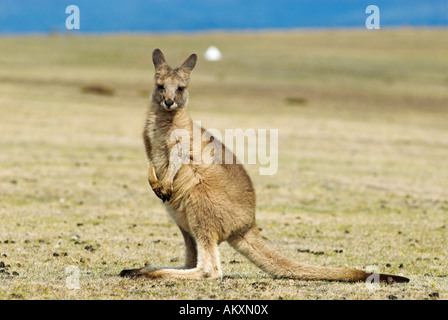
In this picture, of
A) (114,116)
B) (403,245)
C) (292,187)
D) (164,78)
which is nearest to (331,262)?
(403,245)

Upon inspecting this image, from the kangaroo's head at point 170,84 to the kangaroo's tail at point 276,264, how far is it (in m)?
1.52

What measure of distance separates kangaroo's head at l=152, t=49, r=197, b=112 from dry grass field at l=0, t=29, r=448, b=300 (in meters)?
1.82

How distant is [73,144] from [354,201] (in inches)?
378

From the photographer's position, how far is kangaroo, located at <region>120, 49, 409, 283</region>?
647 centimetres

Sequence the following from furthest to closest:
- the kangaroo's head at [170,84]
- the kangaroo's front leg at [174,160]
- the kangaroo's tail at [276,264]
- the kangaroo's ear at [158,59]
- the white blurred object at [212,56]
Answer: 1. the white blurred object at [212,56]
2. the kangaroo's ear at [158,59]
3. the kangaroo's head at [170,84]
4. the kangaroo's tail at [276,264]
5. the kangaroo's front leg at [174,160]

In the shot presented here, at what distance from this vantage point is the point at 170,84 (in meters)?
6.71

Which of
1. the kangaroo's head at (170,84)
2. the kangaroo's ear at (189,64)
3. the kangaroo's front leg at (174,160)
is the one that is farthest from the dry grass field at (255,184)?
the kangaroo's ear at (189,64)

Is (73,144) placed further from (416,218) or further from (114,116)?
(416,218)

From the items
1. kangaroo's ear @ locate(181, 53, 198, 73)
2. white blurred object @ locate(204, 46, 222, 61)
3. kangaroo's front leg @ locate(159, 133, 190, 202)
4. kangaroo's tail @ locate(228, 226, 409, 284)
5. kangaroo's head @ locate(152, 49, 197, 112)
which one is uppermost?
white blurred object @ locate(204, 46, 222, 61)

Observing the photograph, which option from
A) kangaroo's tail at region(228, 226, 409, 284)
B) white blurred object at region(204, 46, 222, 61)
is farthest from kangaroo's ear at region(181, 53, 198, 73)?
white blurred object at region(204, 46, 222, 61)

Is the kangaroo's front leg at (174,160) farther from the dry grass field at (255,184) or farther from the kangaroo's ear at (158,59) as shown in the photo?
the dry grass field at (255,184)

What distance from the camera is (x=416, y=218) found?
40.2 feet

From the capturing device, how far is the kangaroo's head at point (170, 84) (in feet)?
21.9

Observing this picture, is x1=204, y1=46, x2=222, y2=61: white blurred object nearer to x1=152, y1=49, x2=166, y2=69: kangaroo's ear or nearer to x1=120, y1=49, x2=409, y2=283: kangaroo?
x1=152, y1=49, x2=166, y2=69: kangaroo's ear
